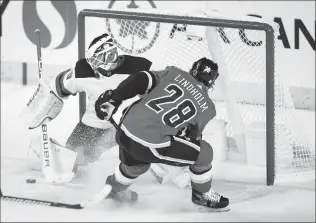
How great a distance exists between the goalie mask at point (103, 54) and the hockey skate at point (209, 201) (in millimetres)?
432

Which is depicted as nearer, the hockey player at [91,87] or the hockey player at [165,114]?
the hockey player at [165,114]

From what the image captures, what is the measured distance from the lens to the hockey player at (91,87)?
2.20 m

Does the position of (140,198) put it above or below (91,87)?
below

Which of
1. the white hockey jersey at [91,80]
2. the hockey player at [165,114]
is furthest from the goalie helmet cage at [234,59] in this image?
the hockey player at [165,114]

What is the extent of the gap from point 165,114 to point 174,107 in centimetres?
3

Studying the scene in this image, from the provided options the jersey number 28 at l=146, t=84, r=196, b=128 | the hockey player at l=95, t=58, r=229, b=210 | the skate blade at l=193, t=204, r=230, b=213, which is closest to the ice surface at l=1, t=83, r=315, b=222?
the skate blade at l=193, t=204, r=230, b=213

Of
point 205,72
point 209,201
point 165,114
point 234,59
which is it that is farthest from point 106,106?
point 234,59

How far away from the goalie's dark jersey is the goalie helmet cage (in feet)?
0.61

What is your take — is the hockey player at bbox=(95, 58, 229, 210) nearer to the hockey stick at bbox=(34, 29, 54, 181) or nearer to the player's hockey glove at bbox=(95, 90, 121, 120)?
the player's hockey glove at bbox=(95, 90, 121, 120)

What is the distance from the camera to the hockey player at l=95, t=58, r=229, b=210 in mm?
2092

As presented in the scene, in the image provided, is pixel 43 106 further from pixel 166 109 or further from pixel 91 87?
pixel 166 109

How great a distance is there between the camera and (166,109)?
2.10 metres

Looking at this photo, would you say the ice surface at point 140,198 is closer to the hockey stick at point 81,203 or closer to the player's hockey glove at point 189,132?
the hockey stick at point 81,203

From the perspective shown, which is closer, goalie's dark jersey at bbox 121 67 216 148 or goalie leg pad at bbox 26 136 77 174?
goalie's dark jersey at bbox 121 67 216 148
